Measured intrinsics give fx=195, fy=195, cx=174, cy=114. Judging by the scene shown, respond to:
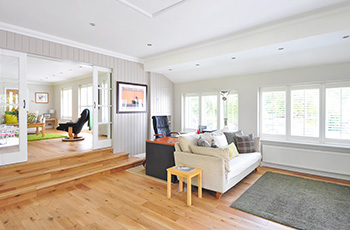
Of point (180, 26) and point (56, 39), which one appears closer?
point (180, 26)

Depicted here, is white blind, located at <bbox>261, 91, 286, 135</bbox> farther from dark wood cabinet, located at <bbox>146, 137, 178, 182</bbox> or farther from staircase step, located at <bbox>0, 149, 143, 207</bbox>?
staircase step, located at <bbox>0, 149, 143, 207</bbox>

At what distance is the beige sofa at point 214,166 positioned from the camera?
113 inches

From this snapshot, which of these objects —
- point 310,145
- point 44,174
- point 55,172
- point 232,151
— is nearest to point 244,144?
point 232,151

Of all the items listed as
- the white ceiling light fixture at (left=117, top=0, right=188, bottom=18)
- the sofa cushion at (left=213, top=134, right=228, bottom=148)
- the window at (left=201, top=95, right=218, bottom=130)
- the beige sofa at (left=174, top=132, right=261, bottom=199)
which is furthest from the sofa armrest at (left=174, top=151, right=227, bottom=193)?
the window at (left=201, top=95, right=218, bottom=130)

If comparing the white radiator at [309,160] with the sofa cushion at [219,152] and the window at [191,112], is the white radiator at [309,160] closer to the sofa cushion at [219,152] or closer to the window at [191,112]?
the sofa cushion at [219,152]

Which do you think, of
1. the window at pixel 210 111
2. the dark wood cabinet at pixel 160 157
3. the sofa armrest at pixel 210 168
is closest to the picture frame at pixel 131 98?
the dark wood cabinet at pixel 160 157

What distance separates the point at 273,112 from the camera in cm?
478

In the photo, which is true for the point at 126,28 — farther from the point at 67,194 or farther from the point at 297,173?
the point at 297,173

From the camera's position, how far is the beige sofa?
2883 mm

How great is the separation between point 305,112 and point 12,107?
19.1ft

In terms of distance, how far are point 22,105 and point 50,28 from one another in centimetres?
143

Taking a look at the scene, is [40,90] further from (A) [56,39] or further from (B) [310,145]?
(B) [310,145]

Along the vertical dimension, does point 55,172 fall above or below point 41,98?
below

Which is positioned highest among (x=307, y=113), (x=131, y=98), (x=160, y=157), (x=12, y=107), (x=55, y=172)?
(x=131, y=98)
